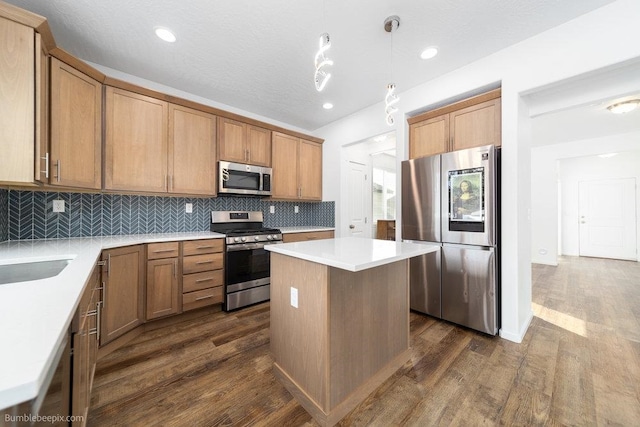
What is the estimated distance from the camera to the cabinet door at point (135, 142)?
8.19 ft

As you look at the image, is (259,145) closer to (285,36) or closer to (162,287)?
(285,36)

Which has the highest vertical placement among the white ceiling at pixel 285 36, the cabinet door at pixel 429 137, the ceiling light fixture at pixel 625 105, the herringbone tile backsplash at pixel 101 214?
the white ceiling at pixel 285 36

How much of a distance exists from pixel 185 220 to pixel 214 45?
2056 millimetres

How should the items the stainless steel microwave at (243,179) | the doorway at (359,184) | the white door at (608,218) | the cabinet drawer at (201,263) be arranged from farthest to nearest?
the white door at (608,218) → the doorway at (359,184) → the stainless steel microwave at (243,179) → the cabinet drawer at (201,263)

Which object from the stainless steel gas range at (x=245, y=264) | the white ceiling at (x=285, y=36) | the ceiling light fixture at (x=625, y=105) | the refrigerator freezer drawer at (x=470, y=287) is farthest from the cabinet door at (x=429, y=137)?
the ceiling light fixture at (x=625, y=105)

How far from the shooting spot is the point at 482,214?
2373 mm

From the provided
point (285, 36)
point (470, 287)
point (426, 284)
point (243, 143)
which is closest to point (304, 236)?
point (243, 143)

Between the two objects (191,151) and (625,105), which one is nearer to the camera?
(191,151)

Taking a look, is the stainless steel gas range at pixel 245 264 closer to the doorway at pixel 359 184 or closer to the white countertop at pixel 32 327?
the doorway at pixel 359 184

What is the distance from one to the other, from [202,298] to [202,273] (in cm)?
28

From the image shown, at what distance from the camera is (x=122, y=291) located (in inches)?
88.5

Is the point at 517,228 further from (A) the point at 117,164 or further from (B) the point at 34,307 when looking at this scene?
(A) the point at 117,164

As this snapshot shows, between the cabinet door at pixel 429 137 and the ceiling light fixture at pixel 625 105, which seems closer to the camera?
the cabinet door at pixel 429 137

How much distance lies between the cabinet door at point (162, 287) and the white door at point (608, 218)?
9175mm
